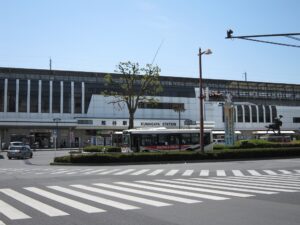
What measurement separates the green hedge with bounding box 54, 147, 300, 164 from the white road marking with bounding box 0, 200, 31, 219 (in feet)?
62.6

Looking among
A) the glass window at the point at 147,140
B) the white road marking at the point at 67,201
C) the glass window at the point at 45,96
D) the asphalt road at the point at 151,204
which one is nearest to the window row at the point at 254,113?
the glass window at the point at 45,96

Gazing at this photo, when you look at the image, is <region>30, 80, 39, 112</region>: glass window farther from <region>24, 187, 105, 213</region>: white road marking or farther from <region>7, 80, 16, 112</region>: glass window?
<region>24, 187, 105, 213</region>: white road marking

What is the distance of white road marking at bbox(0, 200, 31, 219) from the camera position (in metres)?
8.71

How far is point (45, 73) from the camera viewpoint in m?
80.8

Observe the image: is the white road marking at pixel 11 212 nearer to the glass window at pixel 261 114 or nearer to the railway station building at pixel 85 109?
the railway station building at pixel 85 109

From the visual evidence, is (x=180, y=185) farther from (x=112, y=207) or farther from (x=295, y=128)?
(x=295, y=128)

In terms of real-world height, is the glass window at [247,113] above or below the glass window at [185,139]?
above

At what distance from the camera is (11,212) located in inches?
367

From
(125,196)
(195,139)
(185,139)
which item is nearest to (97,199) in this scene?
(125,196)

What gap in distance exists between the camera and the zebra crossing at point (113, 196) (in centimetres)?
964

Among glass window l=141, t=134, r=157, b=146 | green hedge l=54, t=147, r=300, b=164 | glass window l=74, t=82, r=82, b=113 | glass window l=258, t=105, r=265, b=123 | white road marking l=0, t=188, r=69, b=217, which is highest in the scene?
glass window l=74, t=82, r=82, b=113

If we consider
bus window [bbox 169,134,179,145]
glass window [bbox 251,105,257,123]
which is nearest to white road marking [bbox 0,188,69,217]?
bus window [bbox 169,134,179,145]

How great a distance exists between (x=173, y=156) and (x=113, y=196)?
20448mm

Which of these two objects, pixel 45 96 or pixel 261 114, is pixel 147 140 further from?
pixel 261 114
